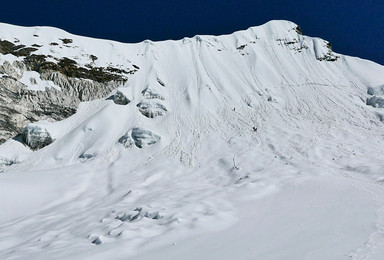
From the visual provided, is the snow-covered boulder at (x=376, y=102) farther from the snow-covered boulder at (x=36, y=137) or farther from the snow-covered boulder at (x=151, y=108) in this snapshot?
the snow-covered boulder at (x=36, y=137)

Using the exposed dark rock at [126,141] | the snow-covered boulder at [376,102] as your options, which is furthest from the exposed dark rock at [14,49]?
the snow-covered boulder at [376,102]

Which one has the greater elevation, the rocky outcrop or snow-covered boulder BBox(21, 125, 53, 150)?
the rocky outcrop

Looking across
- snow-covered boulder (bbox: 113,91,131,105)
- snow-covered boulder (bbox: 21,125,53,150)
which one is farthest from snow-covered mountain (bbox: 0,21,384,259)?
snow-covered boulder (bbox: 113,91,131,105)

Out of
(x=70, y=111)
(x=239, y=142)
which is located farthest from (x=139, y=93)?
(x=239, y=142)

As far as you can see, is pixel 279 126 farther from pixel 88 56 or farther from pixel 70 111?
pixel 88 56

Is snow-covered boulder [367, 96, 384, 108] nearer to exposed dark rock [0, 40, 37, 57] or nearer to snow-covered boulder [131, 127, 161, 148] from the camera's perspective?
snow-covered boulder [131, 127, 161, 148]

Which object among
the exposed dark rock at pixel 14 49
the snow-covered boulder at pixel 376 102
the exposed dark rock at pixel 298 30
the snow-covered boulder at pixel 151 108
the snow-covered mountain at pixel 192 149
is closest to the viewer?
the snow-covered mountain at pixel 192 149
